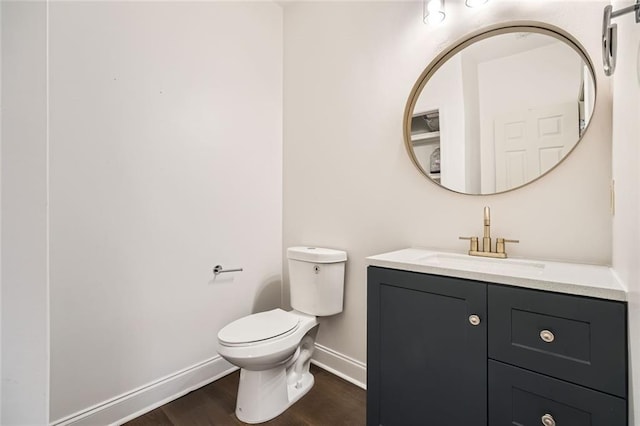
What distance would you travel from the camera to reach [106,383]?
4.79 feet

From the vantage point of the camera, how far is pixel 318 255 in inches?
70.2

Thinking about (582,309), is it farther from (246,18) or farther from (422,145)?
(246,18)

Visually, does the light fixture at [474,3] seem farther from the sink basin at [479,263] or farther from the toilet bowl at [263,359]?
the toilet bowl at [263,359]

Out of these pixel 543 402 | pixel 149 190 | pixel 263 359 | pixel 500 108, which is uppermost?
pixel 500 108

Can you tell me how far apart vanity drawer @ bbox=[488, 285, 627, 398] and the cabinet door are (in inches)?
2.3

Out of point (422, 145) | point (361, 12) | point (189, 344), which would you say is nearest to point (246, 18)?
point (361, 12)

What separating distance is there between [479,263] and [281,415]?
4.10 ft

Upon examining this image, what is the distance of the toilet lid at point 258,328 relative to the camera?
1464mm

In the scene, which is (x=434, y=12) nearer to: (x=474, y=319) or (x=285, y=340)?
(x=474, y=319)

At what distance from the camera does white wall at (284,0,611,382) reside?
3.85 ft

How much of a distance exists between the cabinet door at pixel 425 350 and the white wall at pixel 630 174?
1.15 feet

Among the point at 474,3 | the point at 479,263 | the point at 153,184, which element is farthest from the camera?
the point at 153,184

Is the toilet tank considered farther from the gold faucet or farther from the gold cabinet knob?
the gold cabinet knob

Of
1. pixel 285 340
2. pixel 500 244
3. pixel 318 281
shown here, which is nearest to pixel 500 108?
pixel 500 244
